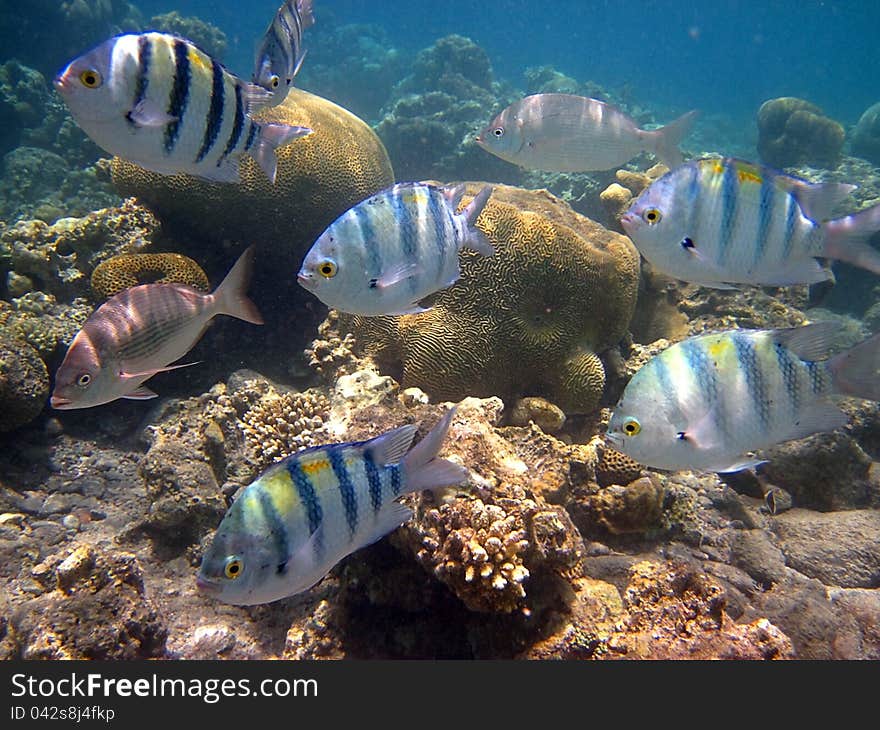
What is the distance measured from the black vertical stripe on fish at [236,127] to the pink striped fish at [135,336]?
554mm

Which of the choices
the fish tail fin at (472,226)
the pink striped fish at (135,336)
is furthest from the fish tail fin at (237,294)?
the fish tail fin at (472,226)

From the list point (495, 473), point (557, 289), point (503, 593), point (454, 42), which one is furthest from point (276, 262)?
point (454, 42)

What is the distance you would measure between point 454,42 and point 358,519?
2739cm

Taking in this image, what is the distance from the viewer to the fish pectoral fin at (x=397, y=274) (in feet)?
8.30

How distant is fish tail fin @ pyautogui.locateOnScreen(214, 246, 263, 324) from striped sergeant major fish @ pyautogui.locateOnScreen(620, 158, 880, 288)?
89.4 inches

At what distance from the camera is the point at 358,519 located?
6.79ft

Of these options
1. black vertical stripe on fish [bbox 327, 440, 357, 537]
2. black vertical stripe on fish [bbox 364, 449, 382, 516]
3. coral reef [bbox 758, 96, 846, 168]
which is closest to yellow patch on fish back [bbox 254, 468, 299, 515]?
black vertical stripe on fish [bbox 327, 440, 357, 537]

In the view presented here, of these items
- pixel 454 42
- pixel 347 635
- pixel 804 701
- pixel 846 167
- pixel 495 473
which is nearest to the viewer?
pixel 804 701

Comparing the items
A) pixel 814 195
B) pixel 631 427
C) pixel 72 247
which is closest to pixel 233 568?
pixel 631 427

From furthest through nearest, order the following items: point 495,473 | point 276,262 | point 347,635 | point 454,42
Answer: point 454,42 → point 276,262 → point 495,473 → point 347,635

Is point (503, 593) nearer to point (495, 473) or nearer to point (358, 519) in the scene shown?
point (495, 473)

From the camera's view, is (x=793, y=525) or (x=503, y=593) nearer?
(x=503, y=593)

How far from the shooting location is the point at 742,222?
99.6 inches

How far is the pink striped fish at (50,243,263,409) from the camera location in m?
2.97
